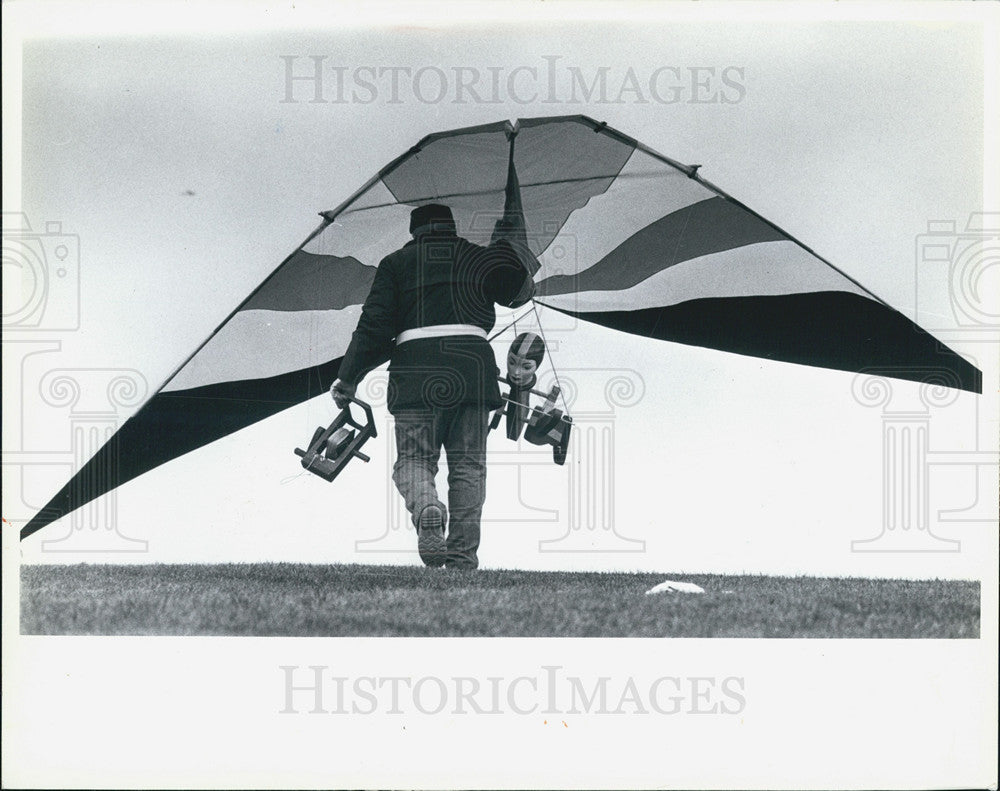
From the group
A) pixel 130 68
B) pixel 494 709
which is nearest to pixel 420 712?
pixel 494 709

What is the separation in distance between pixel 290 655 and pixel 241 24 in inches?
78.1

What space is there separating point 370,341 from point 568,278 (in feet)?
2.50

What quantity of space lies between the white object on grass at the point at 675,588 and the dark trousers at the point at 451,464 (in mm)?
714

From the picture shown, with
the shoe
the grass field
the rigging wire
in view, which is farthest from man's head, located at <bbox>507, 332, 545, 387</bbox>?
the grass field

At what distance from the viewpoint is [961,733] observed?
3.78 metres

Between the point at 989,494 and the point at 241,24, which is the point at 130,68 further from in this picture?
the point at 989,494

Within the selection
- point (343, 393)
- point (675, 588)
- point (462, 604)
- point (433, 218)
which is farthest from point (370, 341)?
point (675, 588)

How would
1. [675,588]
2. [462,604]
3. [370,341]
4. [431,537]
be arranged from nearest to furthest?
[462,604]
[675,588]
[431,537]
[370,341]

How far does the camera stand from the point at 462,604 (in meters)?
3.94

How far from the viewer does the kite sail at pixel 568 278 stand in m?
4.59

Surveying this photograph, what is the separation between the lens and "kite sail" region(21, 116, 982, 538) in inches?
181

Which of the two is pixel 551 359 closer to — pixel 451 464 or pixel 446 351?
pixel 446 351

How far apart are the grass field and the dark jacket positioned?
68cm

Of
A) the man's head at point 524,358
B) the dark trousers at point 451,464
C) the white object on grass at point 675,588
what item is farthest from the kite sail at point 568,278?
the white object on grass at point 675,588
